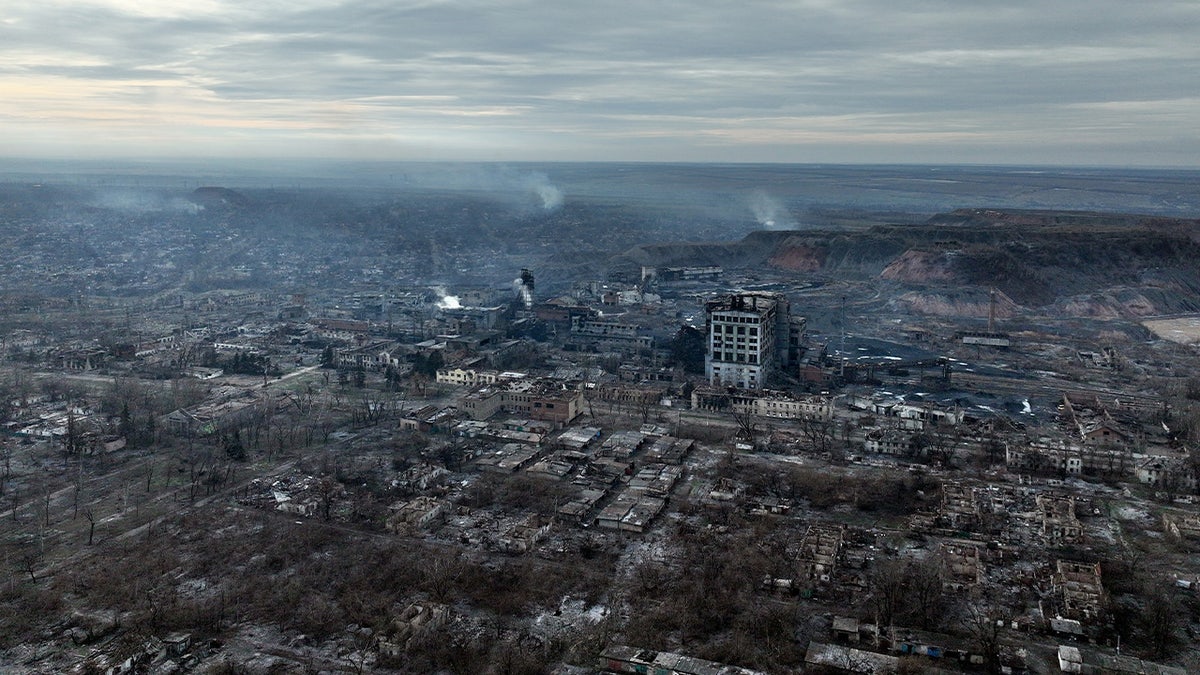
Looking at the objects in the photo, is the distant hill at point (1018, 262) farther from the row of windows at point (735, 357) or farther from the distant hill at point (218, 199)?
the distant hill at point (218, 199)

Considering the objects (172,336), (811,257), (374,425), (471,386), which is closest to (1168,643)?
(374,425)

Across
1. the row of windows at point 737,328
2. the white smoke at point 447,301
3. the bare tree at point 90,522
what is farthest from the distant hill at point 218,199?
the bare tree at point 90,522

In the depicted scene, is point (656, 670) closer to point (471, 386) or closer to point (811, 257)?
point (471, 386)

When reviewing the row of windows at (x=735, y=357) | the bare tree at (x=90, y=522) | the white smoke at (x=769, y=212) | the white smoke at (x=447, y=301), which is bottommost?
the bare tree at (x=90, y=522)

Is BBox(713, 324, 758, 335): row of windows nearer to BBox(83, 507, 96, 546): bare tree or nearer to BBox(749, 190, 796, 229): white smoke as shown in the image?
BBox(83, 507, 96, 546): bare tree

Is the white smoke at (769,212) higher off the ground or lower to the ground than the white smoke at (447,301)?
higher

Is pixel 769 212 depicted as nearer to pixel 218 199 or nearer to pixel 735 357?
pixel 218 199

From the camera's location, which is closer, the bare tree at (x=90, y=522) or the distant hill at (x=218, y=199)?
the bare tree at (x=90, y=522)

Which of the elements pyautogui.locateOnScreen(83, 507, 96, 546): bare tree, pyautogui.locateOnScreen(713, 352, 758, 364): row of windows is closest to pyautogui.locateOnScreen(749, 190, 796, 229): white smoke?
pyautogui.locateOnScreen(713, 352, 758, 364): row of windows
